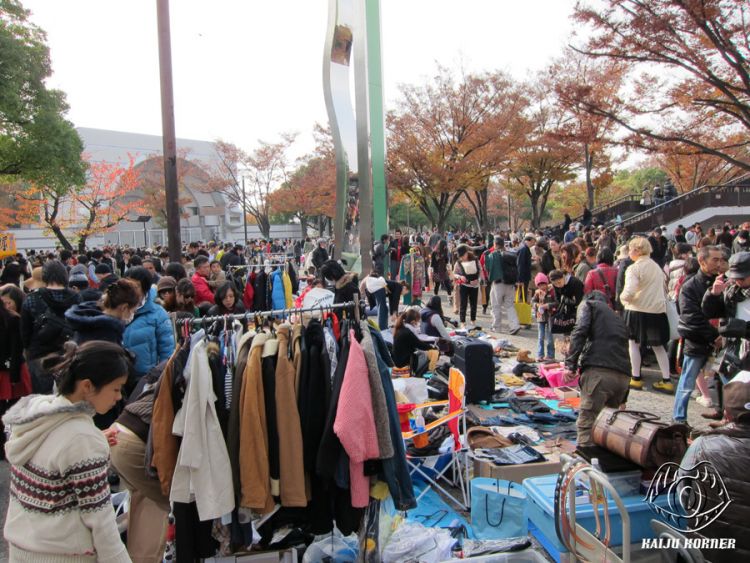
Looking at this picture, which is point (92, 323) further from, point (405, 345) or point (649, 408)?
point (649, 408)

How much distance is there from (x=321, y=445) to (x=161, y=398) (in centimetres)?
A: 88

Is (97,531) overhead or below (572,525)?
overhead

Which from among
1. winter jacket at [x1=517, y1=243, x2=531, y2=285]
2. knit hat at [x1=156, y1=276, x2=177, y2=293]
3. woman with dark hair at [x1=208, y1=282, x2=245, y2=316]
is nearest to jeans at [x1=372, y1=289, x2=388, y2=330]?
winter jacket at [x1=517, y1=243, x2=531, y2=285]

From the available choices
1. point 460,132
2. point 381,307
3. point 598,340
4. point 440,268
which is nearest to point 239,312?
point 598,340

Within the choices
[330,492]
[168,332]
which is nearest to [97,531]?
[330,492]

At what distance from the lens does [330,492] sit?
289cm

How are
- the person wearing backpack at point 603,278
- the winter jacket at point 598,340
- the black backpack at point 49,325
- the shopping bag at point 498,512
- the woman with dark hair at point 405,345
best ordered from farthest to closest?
the woman with dark hair at point 405,345 < the person wearing backpack at point 603,278 < the black backpack at point 49,325 < the winter jacket at point 598,340 < the shopping bag at point 498,512

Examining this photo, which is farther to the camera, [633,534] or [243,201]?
[243,201]

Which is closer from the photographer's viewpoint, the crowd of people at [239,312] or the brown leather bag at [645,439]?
the crowd of people at [239,312]

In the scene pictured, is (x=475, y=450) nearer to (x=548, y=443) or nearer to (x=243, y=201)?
(x=548, y=443)

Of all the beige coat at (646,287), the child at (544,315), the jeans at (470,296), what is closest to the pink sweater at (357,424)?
the beige coat at (646,287)

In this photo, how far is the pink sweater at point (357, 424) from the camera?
2654 mm

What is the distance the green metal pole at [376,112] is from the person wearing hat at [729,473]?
1043 cm

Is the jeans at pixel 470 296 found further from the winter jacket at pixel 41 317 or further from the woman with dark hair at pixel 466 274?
the winter jacket at pixel 41 317
